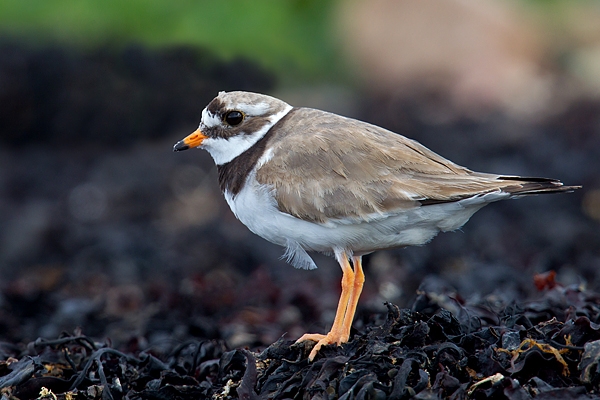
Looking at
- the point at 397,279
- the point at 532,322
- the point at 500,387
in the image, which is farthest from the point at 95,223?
the point at 500,387

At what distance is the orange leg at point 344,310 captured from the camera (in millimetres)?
4051

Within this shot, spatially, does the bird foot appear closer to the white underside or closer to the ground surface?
the ground surface

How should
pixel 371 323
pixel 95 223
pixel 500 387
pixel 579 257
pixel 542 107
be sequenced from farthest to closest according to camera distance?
1. pixel 542 107
2. pixel 95 223
3. pixel 579 257
4. pixel 371 323
5. pixel 500 387

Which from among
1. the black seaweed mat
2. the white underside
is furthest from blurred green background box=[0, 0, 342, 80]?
the black seaweed mat

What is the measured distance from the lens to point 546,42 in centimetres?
1492

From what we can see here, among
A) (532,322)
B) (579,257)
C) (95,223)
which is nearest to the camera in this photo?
(532,322)

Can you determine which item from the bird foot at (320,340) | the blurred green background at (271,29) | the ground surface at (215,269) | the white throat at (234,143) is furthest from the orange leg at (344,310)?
the blurred green background at (271,29)

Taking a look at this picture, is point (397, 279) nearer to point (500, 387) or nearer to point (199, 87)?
point (500, 387)

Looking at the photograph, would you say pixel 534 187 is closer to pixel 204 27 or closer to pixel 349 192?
pixel 349 192

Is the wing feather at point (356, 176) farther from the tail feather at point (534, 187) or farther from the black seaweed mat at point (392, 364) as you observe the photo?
the black seaweed mat at point (392, 364)

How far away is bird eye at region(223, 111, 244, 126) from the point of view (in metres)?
4.70

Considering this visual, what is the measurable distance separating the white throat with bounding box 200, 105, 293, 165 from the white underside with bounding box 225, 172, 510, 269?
0.41 m

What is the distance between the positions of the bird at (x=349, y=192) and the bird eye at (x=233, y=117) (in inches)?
11.0

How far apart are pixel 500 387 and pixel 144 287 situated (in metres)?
→ 4.70
